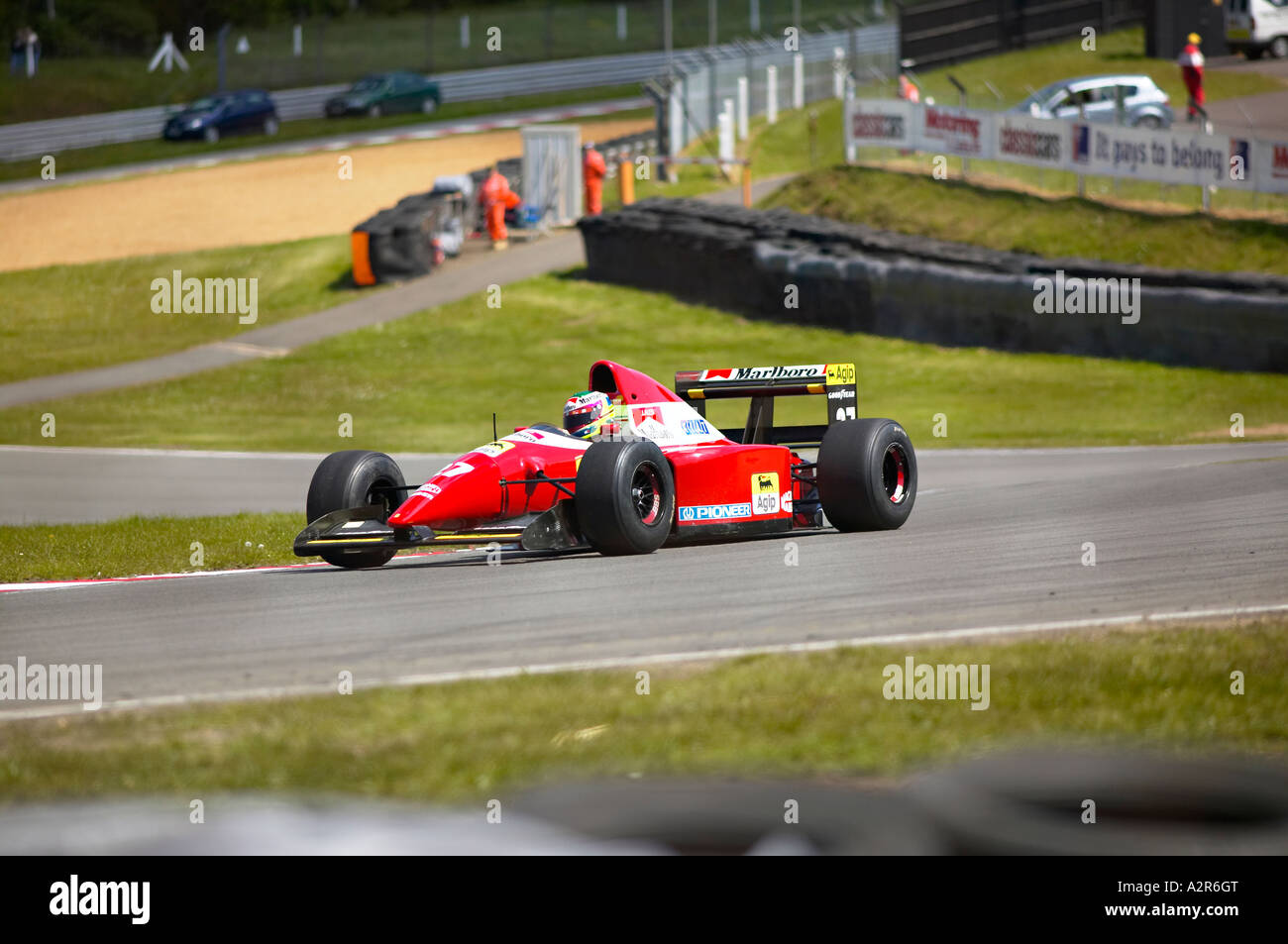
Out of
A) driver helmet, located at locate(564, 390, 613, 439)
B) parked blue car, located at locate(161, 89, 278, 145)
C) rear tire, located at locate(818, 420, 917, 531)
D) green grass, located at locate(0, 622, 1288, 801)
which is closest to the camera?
green grass, located at locate(0, 622, 1288, 801)

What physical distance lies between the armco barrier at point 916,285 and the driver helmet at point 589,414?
40.9 feet

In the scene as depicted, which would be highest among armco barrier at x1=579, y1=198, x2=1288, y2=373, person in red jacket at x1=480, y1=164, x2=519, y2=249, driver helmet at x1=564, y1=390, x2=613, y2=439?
person in red jacket at x1=480, y1=164, x2=519, y2=249

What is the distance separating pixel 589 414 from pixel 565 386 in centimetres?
1244

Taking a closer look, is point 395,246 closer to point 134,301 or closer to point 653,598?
point 134,301

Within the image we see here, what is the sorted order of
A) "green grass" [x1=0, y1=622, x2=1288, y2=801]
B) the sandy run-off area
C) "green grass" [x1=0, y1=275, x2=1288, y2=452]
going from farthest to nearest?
the sandy run-off area < "green grass" [x1=0, y1=275, x2=1288, y2=452] < "green grass" [x1=0, y1=622, x2=1288, y2=801]

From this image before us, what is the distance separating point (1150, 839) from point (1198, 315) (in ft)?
57.8

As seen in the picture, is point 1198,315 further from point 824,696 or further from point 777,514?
point 824,696

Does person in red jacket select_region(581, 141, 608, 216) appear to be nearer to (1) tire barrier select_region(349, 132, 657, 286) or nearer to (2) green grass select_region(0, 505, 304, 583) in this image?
(1) tire barrier select_region(349, 132, 657, 286)

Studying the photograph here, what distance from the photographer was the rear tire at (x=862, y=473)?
35.7 ft

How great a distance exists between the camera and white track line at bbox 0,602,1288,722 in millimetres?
6625

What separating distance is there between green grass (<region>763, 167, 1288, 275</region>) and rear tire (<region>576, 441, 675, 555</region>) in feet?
52.5

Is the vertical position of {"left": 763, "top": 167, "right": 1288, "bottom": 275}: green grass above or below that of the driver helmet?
above

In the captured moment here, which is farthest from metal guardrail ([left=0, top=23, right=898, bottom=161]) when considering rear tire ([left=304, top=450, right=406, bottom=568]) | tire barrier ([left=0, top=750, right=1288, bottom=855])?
tire barrier ([left=0, top=750, right=1288, bottom=855])

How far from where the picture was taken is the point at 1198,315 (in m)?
21.1
